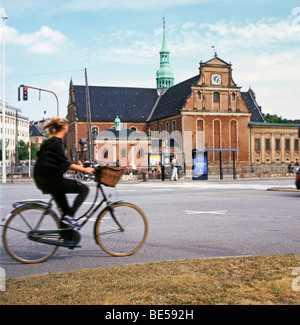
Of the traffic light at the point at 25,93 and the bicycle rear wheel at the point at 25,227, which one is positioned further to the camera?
the traffic light at the point at 25,93

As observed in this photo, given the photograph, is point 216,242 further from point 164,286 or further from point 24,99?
point 24,99

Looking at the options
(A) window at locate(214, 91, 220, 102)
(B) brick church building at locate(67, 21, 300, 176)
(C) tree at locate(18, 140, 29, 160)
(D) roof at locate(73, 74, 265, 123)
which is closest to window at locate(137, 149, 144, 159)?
(B) brick church building at locate(67, 21, 300, 176)

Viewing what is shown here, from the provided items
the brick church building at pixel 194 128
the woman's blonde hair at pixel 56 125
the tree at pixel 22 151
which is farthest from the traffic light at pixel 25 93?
the tree at pixel 22 151

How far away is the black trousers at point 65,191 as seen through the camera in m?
6.11

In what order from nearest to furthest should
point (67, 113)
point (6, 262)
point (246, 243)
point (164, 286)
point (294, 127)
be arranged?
point (164, 286) → point (6, 262) → point (246, 243) → point (294, 127) → point (67, 113)

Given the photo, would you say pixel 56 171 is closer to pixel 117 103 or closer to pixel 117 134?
pixel 117 134

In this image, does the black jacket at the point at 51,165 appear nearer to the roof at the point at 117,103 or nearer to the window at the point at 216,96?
the window at the point at 216,96

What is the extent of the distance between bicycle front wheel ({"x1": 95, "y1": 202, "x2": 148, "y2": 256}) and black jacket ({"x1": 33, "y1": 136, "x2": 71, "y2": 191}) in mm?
930

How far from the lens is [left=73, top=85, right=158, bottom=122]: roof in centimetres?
8094

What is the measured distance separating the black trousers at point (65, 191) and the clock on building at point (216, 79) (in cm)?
5974

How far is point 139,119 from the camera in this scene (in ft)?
268

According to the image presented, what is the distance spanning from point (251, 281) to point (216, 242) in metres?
2.97
